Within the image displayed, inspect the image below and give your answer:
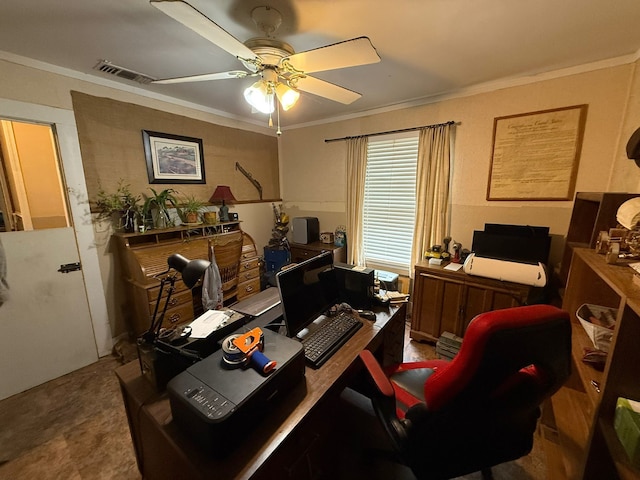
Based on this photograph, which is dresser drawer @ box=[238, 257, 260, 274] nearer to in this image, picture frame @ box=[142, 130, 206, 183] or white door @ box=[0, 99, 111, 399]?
picture frame @ box=[142, 130, 206, 183]

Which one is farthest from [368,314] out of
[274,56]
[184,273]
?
[274,56]

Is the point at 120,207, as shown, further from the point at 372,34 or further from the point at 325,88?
the point at 372,34

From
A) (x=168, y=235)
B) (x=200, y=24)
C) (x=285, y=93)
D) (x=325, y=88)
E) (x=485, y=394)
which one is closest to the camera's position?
(x=485, y=394)

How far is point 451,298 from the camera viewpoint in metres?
2.39

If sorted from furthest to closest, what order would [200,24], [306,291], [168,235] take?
[168,235], [306,291], [200,24]

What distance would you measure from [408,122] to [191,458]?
3.21 m

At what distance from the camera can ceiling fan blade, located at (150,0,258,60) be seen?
88 centimetres

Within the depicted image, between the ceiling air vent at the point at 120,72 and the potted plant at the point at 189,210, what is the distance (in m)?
1.16

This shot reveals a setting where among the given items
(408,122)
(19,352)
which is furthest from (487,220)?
Result: (19,352)

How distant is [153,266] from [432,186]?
9.54 feet

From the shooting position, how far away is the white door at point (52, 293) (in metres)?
1.94

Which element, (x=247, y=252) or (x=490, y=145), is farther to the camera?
(x=247, y=252)

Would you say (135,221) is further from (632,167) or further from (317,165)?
(632,167)

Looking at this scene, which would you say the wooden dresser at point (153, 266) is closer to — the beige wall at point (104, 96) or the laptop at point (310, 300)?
the beige wall at point (104, 96)
